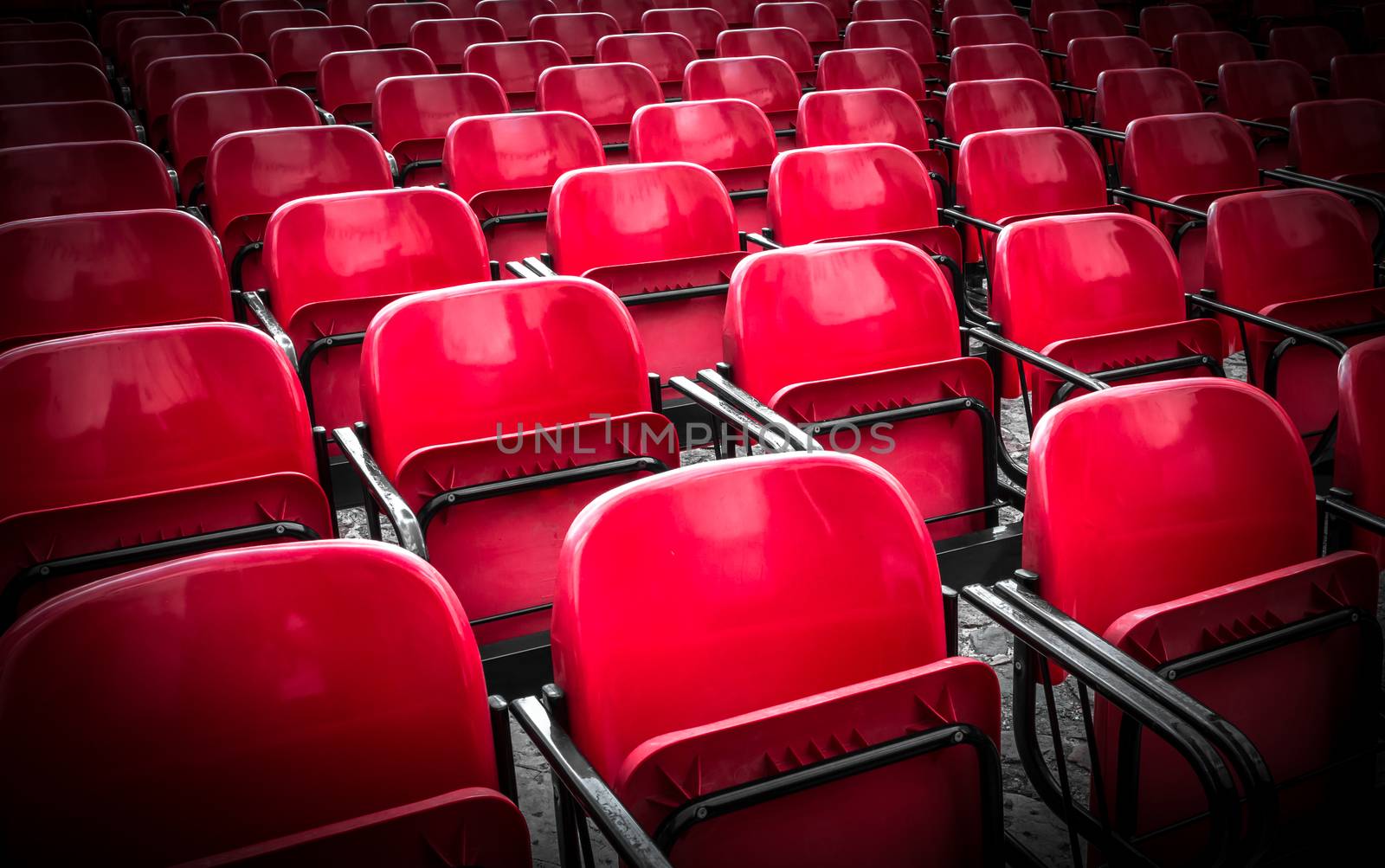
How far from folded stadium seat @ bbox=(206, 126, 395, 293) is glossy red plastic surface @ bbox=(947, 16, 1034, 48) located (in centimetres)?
368

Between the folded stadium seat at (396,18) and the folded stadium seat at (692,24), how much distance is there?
1.07 meters

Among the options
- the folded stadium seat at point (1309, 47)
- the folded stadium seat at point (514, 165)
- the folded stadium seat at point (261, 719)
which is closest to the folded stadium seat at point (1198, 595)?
the folded stadium seat at point (261, 719)

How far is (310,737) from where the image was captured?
1181 millimetres

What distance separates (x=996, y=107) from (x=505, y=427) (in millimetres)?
3104

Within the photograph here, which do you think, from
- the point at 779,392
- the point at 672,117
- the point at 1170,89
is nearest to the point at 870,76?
the point at 1170,89

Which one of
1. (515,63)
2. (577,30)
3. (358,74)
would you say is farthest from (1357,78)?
(358,74)

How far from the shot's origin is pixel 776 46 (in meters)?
5.57

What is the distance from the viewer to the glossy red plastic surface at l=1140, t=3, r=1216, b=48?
6461 millimetres

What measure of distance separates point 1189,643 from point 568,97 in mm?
3639

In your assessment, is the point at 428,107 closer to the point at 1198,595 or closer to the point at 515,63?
the point at 515,63

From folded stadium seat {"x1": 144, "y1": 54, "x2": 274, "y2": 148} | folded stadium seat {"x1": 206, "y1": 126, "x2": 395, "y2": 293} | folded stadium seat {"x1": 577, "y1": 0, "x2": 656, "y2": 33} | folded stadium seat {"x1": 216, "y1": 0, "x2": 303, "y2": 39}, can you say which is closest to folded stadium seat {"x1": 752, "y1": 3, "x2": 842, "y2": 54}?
folded stadium seat {"x1": 577, "y1": 0, "x2": 656, "y2": 33}

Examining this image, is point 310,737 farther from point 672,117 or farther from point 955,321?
point 672,117

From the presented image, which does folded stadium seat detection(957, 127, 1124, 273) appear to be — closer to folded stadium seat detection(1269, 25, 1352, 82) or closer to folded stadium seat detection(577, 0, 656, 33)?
folded stadium seat detection(1269, 25, 1352, 82)

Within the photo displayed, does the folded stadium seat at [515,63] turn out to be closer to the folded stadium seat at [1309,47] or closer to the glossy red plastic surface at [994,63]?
the glossy red plastic surface at [994,63]
